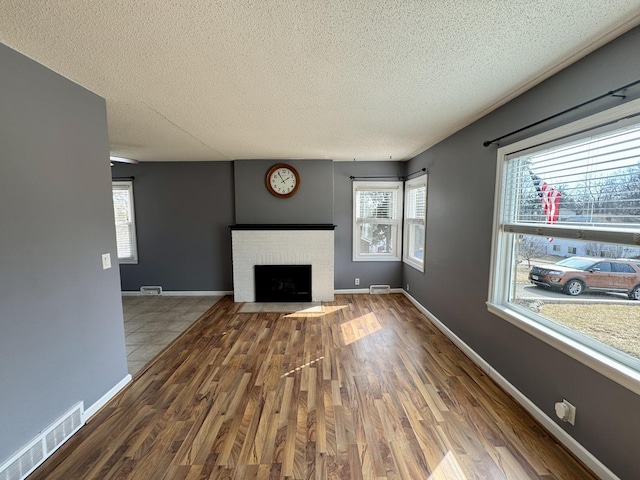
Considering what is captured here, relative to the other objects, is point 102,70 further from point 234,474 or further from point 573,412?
point 573,412

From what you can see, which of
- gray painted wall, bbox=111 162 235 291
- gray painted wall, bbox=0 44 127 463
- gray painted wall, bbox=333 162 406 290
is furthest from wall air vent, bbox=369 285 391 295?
gray painted wall, bbox=0 44 127 463

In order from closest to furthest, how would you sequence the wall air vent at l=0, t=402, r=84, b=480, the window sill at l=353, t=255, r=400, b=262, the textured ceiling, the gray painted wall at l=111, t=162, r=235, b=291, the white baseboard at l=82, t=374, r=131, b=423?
the textured ceiling < the wall air vent at l=0, t=402, r=84, b=480 < the white baseboard at l=82, t=374, r=131, b=423 < the gray painted wall at l=111, t=162, r=235, b=291 < the window sill at l=353, t=255, r=400, b=262

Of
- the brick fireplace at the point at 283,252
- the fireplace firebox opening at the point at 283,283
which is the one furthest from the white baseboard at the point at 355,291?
the fireplace firebox opening at the point at 283,283

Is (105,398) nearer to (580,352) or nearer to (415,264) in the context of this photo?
(580,352)

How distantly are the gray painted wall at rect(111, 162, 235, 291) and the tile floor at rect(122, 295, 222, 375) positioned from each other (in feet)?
1.21

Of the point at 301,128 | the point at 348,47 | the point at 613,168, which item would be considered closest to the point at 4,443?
the point at 348,47

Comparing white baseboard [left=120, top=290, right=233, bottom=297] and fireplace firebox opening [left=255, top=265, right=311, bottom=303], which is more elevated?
fireplace firebox opening [left=255, top=265, right=311, bottom=303]

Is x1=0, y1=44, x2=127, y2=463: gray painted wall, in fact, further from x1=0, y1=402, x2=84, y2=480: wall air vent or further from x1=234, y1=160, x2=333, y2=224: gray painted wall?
x1=234, y1=160, x2=333, y2=224: gray painted wall

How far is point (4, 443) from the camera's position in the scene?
1.40m

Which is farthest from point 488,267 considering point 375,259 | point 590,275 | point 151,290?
point 151,290

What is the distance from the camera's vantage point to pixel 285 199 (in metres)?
4.62

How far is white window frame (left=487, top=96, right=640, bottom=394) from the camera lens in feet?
4.41

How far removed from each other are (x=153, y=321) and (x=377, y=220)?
376 centimetres

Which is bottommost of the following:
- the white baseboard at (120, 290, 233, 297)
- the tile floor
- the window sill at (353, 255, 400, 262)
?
the tile floor
